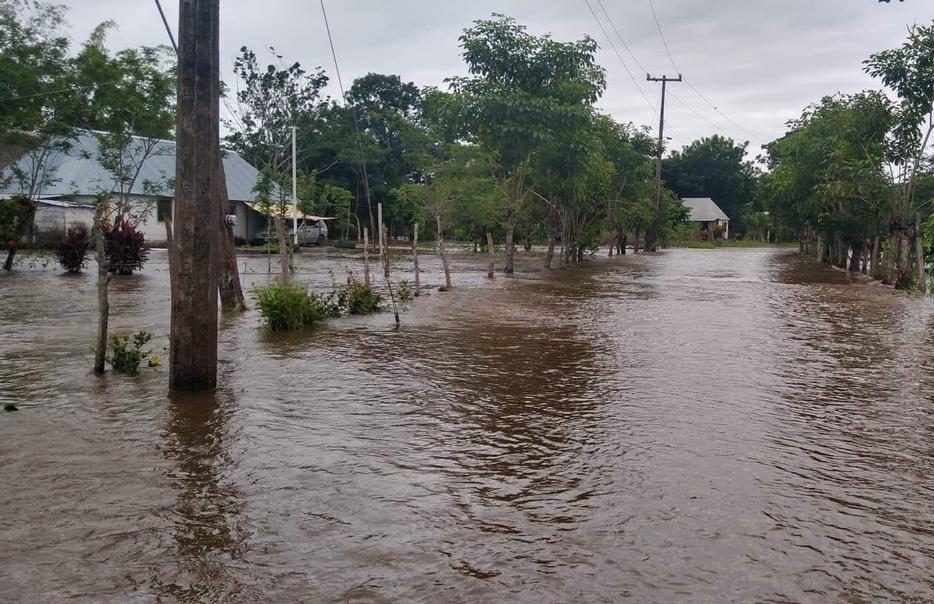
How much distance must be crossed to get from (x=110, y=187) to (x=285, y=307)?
32132 mm

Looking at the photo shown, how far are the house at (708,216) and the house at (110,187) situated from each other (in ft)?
144

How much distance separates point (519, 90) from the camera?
25062mm

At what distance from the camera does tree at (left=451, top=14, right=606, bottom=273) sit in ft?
81.1

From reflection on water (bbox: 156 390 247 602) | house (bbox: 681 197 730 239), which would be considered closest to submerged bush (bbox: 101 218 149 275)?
reflection on water (bbox: 156 390 247 602)

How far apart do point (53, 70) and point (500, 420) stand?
78.0 feet

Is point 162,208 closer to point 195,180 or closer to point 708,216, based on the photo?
point 195,180

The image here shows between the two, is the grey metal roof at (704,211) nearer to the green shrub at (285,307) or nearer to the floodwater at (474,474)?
the green shrub at (285,307)

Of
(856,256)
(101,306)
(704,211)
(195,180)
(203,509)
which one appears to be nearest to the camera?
(203,509)

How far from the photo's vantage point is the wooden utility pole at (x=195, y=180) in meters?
7.07

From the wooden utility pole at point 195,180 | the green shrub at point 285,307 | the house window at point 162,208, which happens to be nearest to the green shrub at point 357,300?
the green shrub at point 285,307

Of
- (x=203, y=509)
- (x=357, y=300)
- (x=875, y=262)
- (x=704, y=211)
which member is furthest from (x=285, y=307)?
(x=704, y=211)

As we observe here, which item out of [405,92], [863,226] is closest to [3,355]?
[863,226]

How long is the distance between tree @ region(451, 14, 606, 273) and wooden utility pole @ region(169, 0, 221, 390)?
17.9 m

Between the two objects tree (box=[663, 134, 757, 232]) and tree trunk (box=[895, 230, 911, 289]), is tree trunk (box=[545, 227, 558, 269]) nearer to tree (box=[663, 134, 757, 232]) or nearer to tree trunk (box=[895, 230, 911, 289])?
tree trunk (box=[895, 230, 911, 289])
